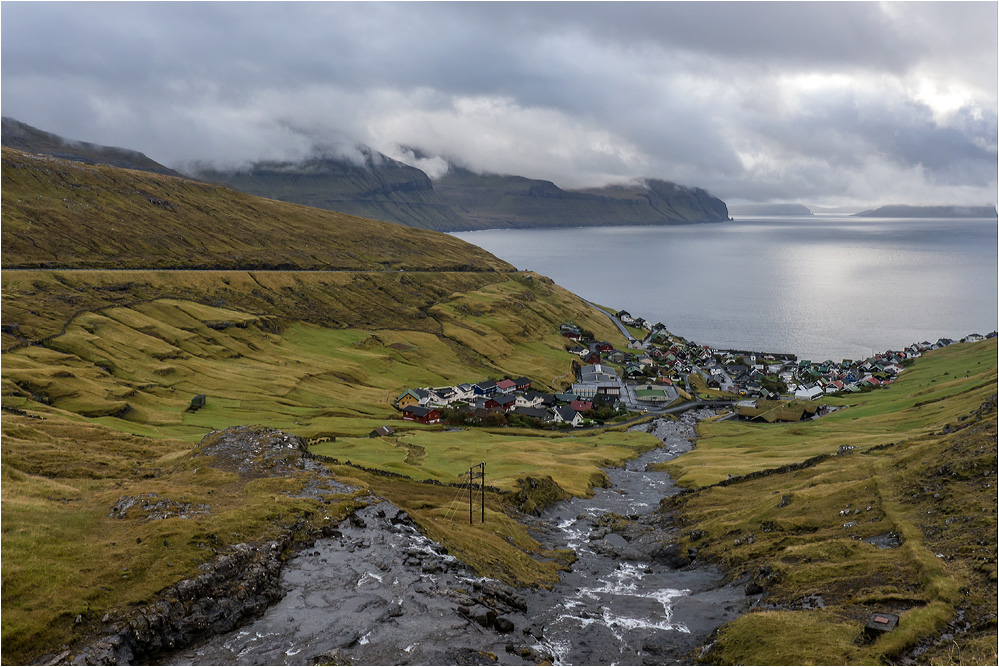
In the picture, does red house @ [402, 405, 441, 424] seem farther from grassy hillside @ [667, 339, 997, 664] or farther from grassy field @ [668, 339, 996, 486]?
grassy hillside @ [667, 339, 997, 664]

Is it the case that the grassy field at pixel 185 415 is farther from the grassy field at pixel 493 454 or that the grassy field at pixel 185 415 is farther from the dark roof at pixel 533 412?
the dark roof at pixel 533 412

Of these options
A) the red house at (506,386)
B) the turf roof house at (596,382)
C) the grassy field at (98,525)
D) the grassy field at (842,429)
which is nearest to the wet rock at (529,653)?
the grassy field at (98,525)

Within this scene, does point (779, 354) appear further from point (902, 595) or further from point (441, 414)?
point (902, 595)

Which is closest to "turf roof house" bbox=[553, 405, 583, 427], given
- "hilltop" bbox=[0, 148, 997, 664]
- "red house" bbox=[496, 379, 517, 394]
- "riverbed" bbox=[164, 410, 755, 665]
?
"hilltop" bbox=[0, 148, 997, 664]

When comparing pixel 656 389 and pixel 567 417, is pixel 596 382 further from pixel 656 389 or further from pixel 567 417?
pixel 567 417

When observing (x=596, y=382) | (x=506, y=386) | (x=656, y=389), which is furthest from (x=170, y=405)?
(x=656, y=389)

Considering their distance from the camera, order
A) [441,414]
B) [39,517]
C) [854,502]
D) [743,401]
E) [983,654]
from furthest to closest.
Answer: [743,401] < [441,414] < [854,502] < [39,517] < [983,654]

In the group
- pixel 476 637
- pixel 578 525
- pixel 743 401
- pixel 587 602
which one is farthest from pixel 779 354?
pixel 476 637
